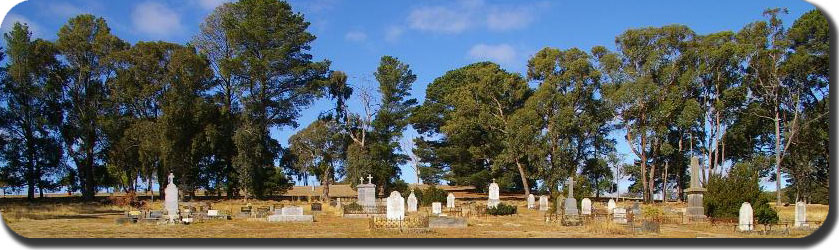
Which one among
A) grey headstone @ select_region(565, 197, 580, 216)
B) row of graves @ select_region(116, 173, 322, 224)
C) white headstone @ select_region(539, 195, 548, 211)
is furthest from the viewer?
white headstone @ select_region(539, 195, 548, 211)

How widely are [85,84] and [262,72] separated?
1040 cm

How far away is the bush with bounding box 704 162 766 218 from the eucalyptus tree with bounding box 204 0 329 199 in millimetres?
26790

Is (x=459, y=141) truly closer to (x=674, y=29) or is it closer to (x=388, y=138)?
(x=388, y=138)

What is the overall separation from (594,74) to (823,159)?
1427 cm

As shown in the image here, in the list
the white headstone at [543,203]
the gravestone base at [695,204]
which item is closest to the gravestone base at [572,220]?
the gravestone base at [695,204]

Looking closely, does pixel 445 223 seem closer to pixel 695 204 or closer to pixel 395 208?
pixel 395 208

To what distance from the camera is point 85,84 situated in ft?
139

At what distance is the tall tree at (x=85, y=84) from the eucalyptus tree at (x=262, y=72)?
6499mm

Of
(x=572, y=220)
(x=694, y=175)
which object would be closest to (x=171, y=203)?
(x=572, y=220)

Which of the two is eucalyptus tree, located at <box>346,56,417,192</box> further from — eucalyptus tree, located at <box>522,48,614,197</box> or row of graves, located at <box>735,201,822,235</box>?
row of graves, located at <box>735,201,822,235</box>

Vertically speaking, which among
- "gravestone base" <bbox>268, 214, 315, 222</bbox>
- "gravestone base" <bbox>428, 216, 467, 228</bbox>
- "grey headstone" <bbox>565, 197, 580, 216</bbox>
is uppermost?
Answer: "grey headstone" <bbox>565, 197, 580, 216</bbox>

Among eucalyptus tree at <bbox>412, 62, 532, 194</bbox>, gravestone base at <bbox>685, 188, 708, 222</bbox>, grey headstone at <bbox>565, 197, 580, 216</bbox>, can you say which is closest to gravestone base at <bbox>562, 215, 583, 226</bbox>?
grey headstone at <bbox>565, 197, 580, 216</bbox>

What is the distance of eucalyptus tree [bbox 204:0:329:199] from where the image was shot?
4291cm

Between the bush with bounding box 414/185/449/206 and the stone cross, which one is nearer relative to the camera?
the stone cross
